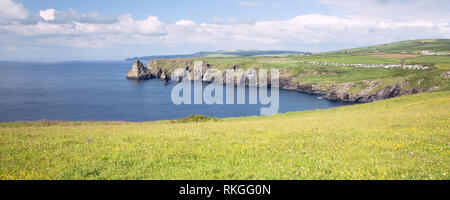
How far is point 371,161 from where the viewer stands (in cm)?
1201
